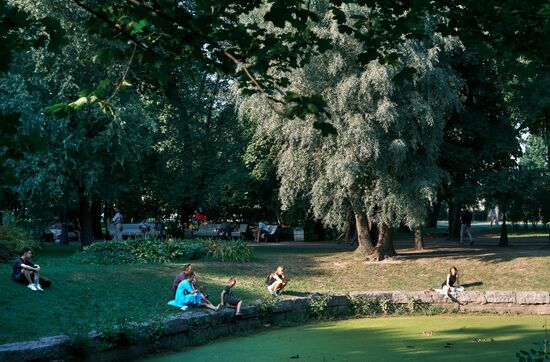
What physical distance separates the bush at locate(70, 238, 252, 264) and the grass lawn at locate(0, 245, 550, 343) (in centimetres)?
58

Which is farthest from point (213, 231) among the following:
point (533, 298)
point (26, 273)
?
point (26, 273)

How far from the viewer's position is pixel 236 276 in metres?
20.2

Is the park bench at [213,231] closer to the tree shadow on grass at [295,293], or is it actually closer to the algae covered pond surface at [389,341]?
the tree shadow on grass at [295,293]

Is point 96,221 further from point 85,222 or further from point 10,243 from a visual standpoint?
point 10,243

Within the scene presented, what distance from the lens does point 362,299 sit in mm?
17297

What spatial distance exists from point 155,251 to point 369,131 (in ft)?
24.0

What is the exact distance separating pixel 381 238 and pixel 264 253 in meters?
4.19

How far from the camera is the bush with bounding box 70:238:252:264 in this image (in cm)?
2114

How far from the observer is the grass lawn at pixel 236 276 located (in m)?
13.1

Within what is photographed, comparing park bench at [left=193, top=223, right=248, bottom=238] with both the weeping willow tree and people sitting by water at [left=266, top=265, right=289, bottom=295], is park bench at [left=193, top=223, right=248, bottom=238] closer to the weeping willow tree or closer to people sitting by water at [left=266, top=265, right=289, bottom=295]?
the weeping willow tree

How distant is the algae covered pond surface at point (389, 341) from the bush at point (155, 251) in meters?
6.98

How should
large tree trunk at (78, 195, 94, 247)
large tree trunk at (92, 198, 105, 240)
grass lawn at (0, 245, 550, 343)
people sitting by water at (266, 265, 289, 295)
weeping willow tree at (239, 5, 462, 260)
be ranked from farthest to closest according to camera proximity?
large tree trunk at (92, 198, 105, 240) < large tree trunk at (78, 195, 94, 247) < weeping willow tree at (239, 5, 462, 260) < people sitting by water at (266, 265, 289, 295) < grass lawn at (0, 245, 550, 343)

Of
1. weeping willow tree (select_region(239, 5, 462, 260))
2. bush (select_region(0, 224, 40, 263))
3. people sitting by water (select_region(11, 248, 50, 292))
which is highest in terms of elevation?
weeping willow tree (select_region(239, 5, 462, 260))

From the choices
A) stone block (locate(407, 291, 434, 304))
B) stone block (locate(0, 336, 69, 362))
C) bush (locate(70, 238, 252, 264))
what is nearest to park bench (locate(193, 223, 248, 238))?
bush (locate(70, 238, 252, 264))
